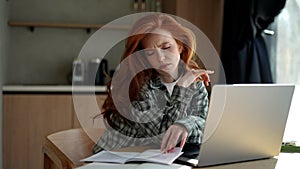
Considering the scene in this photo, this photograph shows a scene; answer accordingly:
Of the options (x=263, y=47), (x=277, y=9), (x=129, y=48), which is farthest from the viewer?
(x=263, y=47)

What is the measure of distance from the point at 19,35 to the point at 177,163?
3.11m

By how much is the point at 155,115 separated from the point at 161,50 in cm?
21

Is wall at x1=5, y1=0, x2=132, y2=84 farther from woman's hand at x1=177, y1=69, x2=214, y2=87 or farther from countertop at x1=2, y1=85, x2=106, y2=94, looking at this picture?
woman's hand at x1=177, y1=69, x2=214, y2=87

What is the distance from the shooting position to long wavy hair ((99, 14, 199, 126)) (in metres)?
1.44

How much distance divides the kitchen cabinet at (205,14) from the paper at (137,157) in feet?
8.50

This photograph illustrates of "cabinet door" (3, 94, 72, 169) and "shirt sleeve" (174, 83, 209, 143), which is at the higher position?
"shirt sleeve" (174, 83, 209, 143)

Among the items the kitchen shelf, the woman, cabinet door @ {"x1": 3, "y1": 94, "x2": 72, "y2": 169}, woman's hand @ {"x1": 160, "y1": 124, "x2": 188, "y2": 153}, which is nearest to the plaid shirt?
the woman

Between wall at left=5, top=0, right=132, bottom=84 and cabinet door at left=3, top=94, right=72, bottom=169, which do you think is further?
wall at left=5, top=0, right=132, bottom=84

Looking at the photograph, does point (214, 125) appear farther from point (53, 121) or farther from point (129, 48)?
point (53, 121)

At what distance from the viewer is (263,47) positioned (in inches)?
129

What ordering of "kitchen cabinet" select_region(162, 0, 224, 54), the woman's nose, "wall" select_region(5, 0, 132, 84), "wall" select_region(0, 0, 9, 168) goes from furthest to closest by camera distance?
"wall" select_region(5, 0, 132, 84) → "kitchen cabinet" select_region(162, 0, 224, 54) → "wall" select_region(0, 0, 9, 168) → the woman's nose

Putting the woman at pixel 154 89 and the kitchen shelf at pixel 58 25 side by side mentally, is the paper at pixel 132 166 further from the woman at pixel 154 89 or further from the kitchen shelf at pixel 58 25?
the kitchen shelf at pixel 58 25

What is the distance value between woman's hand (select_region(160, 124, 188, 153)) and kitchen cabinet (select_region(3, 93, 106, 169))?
90.6 inches

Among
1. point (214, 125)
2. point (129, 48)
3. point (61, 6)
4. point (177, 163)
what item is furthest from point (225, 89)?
point (61, 6)
